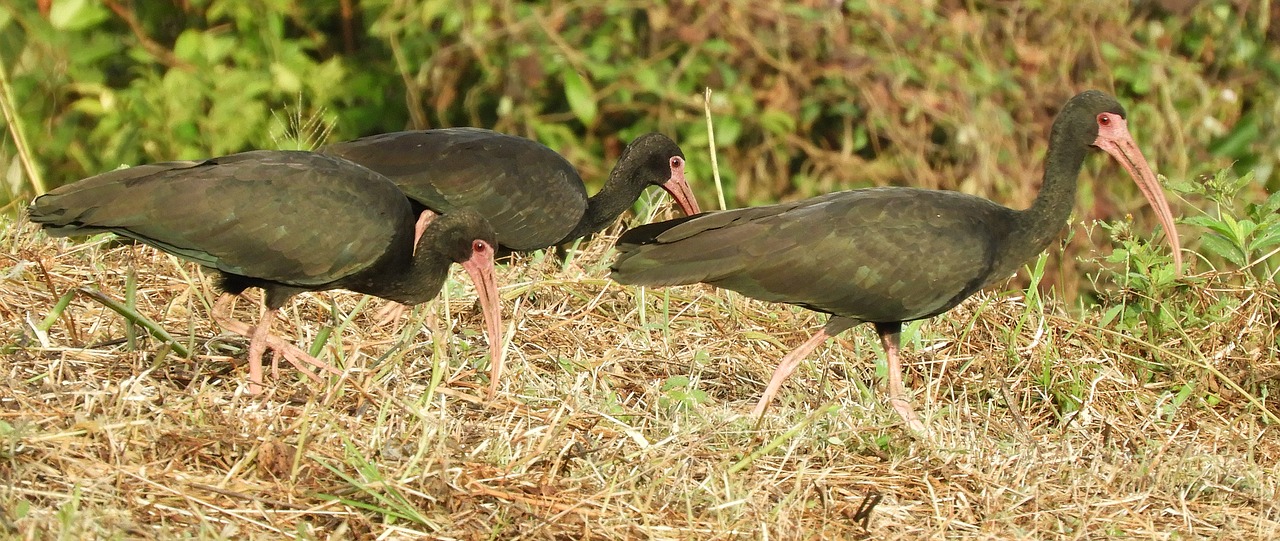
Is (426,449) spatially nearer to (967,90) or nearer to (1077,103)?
(1077,103)

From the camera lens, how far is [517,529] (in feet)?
11.9

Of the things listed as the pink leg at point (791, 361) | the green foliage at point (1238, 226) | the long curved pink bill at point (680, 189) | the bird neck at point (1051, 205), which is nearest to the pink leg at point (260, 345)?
the pink leg at point (791, 361)

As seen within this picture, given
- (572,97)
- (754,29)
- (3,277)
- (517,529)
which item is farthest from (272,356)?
(754,29)

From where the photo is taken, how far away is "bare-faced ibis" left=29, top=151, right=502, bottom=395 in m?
4.65

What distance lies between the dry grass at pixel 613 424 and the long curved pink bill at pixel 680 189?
0.83 metres

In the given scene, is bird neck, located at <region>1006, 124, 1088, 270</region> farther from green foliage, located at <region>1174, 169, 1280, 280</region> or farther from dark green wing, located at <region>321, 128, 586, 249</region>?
dark green wing, located at <region>321, 128, 586, 249</region>

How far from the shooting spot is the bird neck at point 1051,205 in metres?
5.01

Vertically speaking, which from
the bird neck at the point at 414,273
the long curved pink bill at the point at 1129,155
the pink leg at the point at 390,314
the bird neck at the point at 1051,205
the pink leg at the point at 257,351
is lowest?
the pink leg at the point at 257,351

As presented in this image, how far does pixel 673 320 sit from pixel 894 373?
0.87 meters

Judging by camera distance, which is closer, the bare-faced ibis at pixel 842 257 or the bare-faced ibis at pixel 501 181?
the bare-faced ibis at pixel 842 257

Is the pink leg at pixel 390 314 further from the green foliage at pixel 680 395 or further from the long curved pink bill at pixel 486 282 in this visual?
the green foliage at pixel 680 395

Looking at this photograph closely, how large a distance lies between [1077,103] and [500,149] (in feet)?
7.37

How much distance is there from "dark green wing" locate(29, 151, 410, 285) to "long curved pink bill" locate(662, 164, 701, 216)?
1.83 metres

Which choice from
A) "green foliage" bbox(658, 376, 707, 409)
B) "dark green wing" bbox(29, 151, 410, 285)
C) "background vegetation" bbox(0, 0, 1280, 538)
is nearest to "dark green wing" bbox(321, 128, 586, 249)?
"background vegetation" bbox(0, 0, 1280, 538)
